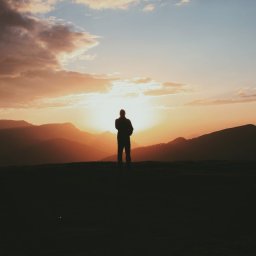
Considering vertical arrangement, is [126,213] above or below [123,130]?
below

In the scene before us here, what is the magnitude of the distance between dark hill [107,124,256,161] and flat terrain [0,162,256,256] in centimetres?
10243

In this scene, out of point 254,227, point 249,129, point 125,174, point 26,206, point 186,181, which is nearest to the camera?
point 254,227

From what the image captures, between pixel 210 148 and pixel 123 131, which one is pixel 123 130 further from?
pixel 210 148

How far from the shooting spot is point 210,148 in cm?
13100

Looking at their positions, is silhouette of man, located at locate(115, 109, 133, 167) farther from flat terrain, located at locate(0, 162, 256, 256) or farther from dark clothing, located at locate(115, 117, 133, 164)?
flat terrain, located at locate(0, 162, 256, 256)

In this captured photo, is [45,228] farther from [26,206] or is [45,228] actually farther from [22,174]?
[22,174]

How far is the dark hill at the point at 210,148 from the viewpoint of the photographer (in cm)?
12212

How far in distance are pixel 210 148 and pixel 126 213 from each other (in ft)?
400

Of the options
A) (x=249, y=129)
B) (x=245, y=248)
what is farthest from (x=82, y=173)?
(x=249, y=129)

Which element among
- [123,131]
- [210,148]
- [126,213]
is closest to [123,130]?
[123,131]

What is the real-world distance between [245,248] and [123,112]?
33.1ft

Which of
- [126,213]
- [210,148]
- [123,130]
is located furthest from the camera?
[210,148]

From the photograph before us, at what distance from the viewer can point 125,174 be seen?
61.3ft

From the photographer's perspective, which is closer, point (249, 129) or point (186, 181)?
point (186, 181)
